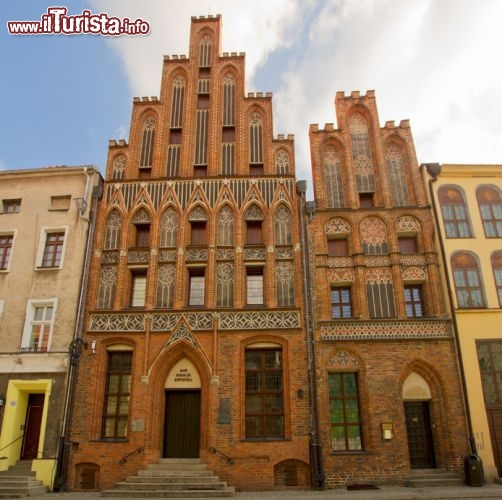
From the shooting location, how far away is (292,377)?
15.9 metres

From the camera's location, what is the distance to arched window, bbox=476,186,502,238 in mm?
18297

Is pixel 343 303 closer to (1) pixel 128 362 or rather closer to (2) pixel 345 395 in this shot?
(2) pixel 345 395

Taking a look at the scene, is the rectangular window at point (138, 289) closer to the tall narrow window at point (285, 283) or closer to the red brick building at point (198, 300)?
the red brick building at point (198, 300)

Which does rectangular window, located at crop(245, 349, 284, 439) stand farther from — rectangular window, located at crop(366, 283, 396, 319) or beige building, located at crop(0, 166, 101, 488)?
beige building, located at crop(0, 166, 101, 488)

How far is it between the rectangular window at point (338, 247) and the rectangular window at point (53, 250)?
11764mm

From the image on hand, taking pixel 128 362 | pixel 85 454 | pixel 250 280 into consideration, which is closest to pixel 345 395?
pixel 250 280

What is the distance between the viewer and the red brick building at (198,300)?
15.2m

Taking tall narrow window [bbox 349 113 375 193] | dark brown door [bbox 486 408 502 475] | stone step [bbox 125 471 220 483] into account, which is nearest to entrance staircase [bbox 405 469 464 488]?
dark brown door [bbox 486 408 502 475]

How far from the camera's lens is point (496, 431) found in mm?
15391

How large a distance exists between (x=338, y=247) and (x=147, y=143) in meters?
10.2

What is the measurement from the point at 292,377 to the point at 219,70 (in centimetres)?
1509

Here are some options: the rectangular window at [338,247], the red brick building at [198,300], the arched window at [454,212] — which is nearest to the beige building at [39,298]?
the red brick building at [198,300]

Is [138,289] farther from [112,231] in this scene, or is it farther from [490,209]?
[490,209]

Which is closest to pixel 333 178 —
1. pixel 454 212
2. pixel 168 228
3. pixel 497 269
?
pixel 454 212
